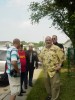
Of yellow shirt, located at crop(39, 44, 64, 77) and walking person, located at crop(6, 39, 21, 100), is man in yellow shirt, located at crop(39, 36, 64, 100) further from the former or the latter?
walking person, located at crop(6, 39, 21, 100)

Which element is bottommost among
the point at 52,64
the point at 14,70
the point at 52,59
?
the point at 14,70

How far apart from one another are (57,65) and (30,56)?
5040mm

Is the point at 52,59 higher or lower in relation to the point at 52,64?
higher

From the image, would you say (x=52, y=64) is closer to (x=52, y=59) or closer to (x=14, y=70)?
(x=52, y=59)

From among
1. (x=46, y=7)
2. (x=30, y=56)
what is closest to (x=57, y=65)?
(x=30, y=56)

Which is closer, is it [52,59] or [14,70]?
[14,70]

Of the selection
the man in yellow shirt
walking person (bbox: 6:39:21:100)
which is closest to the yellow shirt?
the man in yellow shirt

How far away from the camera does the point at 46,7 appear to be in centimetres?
5134

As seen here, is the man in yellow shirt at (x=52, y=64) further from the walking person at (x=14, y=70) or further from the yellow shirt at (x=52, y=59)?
the walking person at (x=14, y=70)

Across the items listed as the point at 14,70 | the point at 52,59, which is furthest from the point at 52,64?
the point at 14,70

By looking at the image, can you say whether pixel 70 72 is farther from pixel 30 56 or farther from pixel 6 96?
pixel 6 96

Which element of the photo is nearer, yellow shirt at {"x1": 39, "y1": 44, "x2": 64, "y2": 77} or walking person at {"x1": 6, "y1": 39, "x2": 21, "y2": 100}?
walking person at {"x1": 6, "y1": 39, "x2": 21, "y2": 100}

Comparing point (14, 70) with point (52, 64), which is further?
point (52, 64)

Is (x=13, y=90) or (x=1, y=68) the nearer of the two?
(x=13, y=90)
